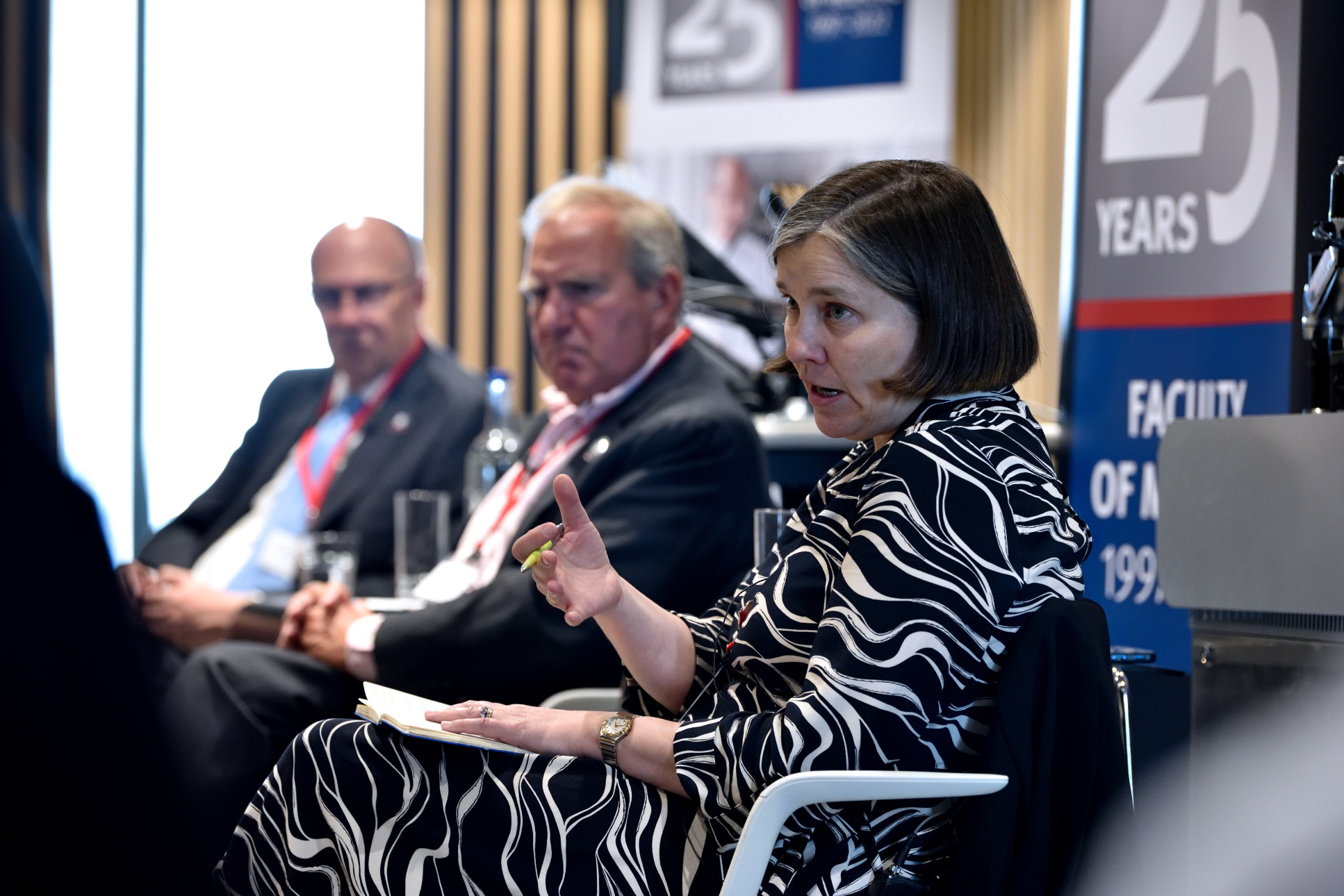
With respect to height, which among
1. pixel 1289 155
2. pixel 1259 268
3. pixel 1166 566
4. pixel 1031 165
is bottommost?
pixel 1166 566

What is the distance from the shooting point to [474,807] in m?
1.26

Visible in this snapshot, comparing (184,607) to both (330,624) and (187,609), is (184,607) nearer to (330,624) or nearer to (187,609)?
(187,609)

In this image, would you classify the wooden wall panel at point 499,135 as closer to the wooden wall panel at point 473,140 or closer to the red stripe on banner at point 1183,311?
the wooden wall panel at point 473,140

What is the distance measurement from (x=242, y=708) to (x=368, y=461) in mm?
872

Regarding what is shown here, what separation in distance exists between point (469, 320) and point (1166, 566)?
4932 millimetres

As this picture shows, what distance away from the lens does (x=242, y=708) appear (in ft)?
7.36

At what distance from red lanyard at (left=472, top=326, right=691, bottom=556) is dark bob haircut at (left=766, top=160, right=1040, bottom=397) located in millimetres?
1117

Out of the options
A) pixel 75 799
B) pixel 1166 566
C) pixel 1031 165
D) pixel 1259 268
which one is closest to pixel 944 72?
pixel 1031 165

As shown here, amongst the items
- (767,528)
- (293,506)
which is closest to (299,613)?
(293,506)

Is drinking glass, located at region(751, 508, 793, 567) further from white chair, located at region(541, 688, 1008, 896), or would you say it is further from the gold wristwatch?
white chair, located at region(541, 688, 1008, 896)

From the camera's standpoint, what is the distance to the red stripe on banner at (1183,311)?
2.11 meters

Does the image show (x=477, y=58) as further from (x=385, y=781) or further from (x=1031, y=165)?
(x=385, y=781)

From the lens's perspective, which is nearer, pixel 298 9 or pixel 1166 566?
pixel 1166 566

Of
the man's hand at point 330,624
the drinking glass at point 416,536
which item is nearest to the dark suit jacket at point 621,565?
the man's hand at point 330,624
